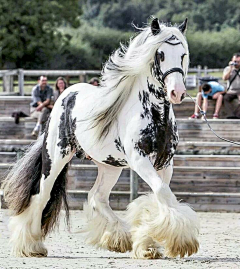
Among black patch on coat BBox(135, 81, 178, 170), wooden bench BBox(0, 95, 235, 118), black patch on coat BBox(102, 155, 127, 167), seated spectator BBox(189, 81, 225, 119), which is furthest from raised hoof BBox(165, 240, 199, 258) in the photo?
wooden bench BBox(0, 95, 235, 118)

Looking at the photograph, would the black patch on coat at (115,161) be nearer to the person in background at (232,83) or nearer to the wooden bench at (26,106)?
the person in background at (232,83)

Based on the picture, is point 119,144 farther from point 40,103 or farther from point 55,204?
point 40,103

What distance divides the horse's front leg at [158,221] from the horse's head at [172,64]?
62 centimetres

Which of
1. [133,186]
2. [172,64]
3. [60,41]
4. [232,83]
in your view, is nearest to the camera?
[172,64]

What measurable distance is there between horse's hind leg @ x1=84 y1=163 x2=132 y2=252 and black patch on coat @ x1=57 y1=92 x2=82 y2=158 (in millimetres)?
336

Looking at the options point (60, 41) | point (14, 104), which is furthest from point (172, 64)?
point (60, 41)

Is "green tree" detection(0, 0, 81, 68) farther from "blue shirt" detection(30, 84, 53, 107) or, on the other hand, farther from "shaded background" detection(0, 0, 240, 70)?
→ "blue shirt" detection(30, 84, 53, 107)

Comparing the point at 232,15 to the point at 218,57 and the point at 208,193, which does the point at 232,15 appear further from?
the point at 208,193

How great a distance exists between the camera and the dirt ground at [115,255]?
21.2ft

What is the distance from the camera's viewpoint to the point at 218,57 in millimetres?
53312

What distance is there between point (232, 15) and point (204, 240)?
2683 inches

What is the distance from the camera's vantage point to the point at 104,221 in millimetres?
7215

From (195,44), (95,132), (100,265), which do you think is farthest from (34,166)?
(195,44)

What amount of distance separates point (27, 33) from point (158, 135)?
42481 mm
